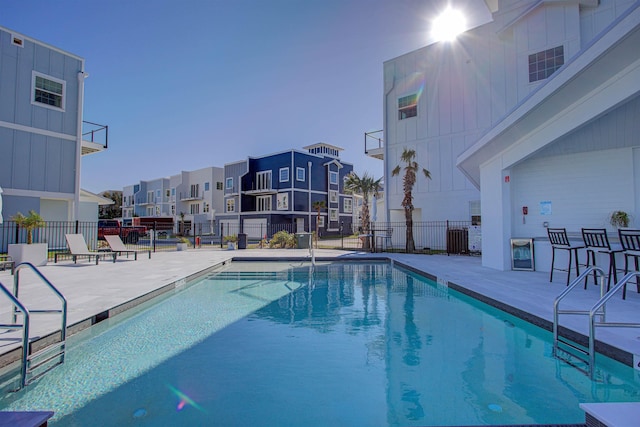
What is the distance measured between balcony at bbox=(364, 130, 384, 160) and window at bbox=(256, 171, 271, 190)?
15649 millimetres

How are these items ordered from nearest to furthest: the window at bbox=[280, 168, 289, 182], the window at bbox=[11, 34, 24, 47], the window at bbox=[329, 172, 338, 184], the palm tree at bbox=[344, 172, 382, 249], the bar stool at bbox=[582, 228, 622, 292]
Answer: the bar stool at bbox=[582, 228, 622, 292] → the window at bbox=[11, 34, 24, 47] → the palm tree at bbox=[344, 172, 382, 249] → the window at bbox=[280, 168, 289, 182] → the window at bbox=[329, 172, 338, 184]

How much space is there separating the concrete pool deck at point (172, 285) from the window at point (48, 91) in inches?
382

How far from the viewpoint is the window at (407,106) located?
17.6m

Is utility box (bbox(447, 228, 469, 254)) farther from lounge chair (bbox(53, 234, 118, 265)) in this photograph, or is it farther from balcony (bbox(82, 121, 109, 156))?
balcony (bbox(82, 121, 109, 156))

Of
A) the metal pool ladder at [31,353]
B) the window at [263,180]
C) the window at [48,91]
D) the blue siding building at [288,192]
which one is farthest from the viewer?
the window at [263,180]

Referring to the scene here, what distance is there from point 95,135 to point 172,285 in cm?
1339

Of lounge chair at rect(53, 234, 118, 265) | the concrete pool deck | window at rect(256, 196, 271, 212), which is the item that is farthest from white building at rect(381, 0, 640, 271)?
window at rect(256, 196, 271, 212)

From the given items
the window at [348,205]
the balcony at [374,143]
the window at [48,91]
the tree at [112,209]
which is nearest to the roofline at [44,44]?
the window at [48,91]

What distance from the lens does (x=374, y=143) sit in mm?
19562

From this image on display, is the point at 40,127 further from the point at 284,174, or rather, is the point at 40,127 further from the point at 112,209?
the point at 112,209

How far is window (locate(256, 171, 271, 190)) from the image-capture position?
3350cm

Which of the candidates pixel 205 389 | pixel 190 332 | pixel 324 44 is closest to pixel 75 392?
pixel 205 389

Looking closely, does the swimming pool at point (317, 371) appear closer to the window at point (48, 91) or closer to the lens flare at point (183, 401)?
the lens flare at point (183, 401)

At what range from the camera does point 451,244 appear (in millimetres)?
14250
